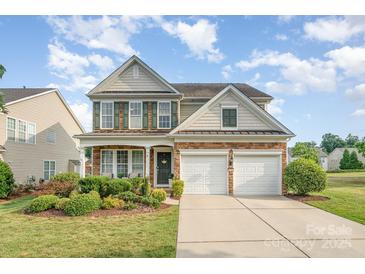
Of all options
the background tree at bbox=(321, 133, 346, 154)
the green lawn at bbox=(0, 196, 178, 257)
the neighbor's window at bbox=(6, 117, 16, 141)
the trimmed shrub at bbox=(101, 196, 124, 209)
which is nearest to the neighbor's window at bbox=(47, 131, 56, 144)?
the neighbor's window at bbox=(6, 117, 16, 141)

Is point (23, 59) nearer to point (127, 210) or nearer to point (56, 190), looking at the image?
point (56, 190)

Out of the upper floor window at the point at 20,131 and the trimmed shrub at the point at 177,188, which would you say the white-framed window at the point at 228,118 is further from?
the upper floor window at the point at 20,131

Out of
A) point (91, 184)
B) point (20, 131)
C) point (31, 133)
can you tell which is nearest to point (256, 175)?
point (91, 184)

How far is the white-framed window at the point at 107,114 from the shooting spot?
58.7 ft

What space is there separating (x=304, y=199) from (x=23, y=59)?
49.0ft

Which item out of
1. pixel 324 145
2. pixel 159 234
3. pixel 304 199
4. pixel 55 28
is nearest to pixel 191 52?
pixel 55 28

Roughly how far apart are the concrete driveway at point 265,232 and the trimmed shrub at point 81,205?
3320mm

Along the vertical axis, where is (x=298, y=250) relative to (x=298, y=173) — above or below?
below

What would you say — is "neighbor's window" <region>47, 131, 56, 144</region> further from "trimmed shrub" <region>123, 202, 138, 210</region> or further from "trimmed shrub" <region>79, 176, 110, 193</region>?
"trimmed shrub" <region>123, 202, 138, 210</region>

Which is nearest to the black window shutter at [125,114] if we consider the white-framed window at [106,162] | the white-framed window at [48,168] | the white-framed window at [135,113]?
the white-framed window at [135,113]

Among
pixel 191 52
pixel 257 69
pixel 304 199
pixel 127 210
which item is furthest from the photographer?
pixel 257 69

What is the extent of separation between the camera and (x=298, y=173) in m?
14.3

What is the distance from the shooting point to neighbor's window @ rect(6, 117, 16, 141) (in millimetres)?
17922

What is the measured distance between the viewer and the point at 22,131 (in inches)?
762
